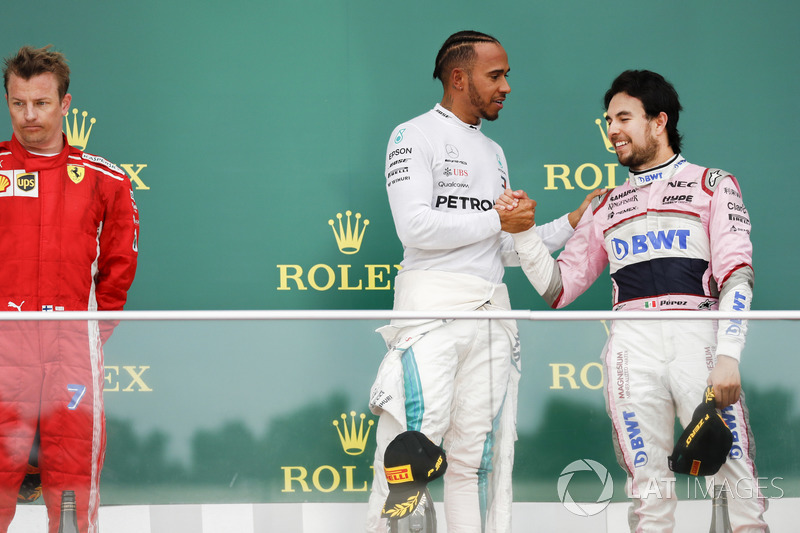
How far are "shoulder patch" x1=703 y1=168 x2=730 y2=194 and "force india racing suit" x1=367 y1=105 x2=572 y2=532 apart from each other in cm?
52

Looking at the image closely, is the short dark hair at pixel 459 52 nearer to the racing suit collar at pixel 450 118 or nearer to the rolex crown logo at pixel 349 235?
the racing suit collar at pixel 450 118

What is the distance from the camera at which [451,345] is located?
6.61ft

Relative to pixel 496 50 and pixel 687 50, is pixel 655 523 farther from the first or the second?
pixel 687 50

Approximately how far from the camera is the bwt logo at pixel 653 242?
7.35 feet

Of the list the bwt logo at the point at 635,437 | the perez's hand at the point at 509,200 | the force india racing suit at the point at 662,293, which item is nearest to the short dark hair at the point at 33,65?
the perez's hand at the point at 509,200

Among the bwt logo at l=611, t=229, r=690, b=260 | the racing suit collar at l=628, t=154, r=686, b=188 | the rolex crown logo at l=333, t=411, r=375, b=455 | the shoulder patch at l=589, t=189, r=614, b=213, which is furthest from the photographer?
the shoulder patch at l=589, t=189, r=614, b=213

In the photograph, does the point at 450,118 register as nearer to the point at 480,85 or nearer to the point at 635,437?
the point at 480,85

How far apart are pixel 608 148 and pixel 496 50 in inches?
33.7

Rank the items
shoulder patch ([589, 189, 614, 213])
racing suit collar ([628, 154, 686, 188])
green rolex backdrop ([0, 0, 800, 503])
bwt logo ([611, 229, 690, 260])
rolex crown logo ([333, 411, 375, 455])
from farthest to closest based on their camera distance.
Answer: green rolex backdrop ([0, 0, 800, 503]) → shoulder patch ([589, 189, 614, 213]) → racing suit collar ([628, 154, 686, 188]) → bwt logo ([611, 229, 690, 260]) → rolex crown logo ([333, 411, 375, 455])

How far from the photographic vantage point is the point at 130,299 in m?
3.22

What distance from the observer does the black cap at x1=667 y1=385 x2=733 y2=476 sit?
1.93m

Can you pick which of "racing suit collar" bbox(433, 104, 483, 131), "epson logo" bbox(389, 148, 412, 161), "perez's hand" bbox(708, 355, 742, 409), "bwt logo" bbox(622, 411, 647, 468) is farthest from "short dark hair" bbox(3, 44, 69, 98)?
"perez's hand" bbox(708, 355, 742, 409)

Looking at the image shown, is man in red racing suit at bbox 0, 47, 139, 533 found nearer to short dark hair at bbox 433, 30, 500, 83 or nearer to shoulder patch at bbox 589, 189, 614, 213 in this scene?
short dark hair at bbox 433, 30, 500, 83

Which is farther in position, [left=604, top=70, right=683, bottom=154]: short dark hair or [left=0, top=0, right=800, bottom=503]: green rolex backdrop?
[left=0, top=0, right=800, bottom=503]: green rolex backdrop
